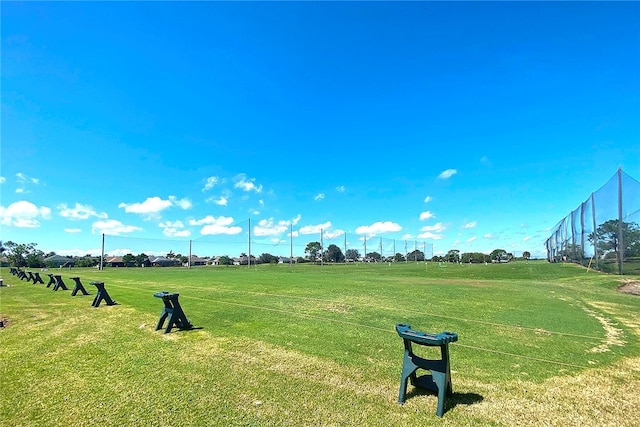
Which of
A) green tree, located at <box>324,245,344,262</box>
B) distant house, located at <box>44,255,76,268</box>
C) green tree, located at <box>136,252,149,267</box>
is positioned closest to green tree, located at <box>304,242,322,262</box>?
green tree, located at <box>324,245,344,262</box>

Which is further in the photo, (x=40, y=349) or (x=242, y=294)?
(x=242, y=294)

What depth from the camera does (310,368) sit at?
14.2 ft

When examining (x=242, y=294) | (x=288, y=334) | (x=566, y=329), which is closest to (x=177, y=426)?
(x=288, y=334)

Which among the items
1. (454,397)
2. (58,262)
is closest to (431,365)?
(454,397)

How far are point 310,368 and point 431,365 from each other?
5.68 ft

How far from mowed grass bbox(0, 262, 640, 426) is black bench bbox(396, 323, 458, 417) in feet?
0.35

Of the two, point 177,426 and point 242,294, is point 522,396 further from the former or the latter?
point 242,294

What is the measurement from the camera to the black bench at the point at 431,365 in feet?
10.1

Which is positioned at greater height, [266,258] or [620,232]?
[620,232]

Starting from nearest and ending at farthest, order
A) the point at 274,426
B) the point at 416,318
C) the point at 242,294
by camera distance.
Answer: the point at 274,426 → the point at 416,318 → the point at 242,294

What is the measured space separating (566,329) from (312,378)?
18.1 ft

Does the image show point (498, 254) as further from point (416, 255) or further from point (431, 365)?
point (431, 365)

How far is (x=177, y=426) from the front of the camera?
294 centimetres

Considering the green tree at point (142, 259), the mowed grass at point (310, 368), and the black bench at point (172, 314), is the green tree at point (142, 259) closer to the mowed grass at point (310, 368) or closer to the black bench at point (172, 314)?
the mowed grass at point (310, 368)
